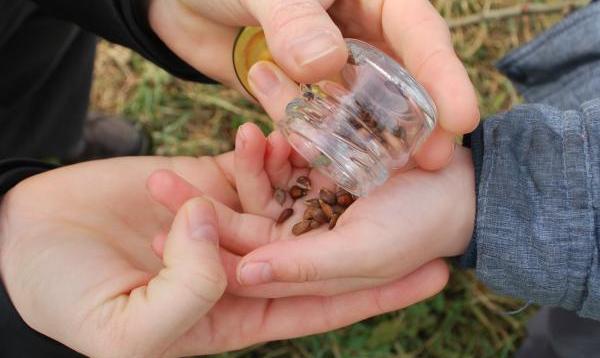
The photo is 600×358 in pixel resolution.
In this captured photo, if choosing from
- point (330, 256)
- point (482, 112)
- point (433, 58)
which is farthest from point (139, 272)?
point (482, 112)

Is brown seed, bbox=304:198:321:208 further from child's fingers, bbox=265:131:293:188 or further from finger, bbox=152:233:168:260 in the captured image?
finger, bbox=152:233:168:260

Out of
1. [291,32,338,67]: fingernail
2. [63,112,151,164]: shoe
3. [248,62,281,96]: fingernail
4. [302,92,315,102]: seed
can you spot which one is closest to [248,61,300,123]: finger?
[248,62,281,96]: fingernail

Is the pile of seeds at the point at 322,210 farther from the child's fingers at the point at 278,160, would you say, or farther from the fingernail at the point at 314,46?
the fingernail at the point at 314,46

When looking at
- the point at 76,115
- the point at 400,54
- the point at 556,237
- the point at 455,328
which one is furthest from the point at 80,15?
the point at 455,328

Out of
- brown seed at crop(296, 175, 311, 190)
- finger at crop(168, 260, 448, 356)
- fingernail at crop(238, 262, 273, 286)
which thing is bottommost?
finger at crop(168, 260, 448, 356)

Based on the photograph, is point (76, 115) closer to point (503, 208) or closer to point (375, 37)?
point (375, 37)

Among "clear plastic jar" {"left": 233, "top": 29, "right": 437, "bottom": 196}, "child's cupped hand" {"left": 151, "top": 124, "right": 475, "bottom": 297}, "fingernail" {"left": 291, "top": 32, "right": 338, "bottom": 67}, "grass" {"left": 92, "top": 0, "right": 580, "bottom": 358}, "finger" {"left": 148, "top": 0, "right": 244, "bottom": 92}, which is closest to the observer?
"fingernail" {"left": 291, "top": 32, "right": 338, "bottom": 67}

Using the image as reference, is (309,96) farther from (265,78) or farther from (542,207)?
(542,207)

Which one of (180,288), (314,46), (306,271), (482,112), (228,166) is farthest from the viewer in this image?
(482,112)
